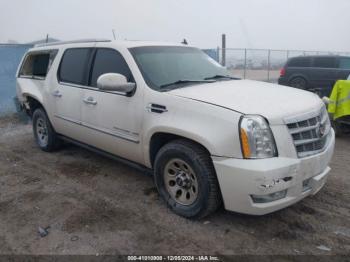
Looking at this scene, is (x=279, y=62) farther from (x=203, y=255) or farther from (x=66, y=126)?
(x=203, y=255)

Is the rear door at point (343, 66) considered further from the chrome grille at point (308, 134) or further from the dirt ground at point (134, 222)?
the chrome grille at point (308, 134)

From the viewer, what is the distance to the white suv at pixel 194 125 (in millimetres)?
2980

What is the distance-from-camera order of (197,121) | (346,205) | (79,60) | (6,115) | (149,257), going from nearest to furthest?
(149,257) → (197,121) → (346,205) → (79,60) → (6,115)

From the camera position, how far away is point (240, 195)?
3.05 metres

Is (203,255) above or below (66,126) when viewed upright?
below

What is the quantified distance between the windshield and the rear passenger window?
206 cm

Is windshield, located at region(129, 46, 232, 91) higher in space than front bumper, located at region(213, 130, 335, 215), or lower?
higher

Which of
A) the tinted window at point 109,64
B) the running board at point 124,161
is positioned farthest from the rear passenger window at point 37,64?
the tinted window at point 109,64

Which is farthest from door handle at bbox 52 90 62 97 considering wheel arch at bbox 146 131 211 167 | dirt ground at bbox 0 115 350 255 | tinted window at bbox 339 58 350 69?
tinted window at bbox 339 58 350 69

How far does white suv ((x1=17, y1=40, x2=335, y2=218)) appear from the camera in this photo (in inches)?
117

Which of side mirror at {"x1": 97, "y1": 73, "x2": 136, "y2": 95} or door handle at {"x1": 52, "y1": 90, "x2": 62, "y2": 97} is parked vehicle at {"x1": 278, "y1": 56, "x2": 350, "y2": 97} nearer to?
door handle at {"x1": 52, "y1": 90, "x2": 62, "y2": 97}

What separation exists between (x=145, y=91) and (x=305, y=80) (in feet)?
37.0

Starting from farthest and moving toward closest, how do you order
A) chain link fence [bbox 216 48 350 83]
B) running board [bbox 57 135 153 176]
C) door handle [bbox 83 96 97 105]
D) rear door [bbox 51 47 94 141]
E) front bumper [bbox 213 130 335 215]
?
chain link fence [bbox 216 48 350 83] < rear door [bbox 51 47 94 141] < door handle [bbox 83 96 97 105] < running board [bbox 57 135 153 176] < front bumper [bbox 213 130 335 215]

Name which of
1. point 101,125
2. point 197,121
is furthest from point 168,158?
point 101,125
